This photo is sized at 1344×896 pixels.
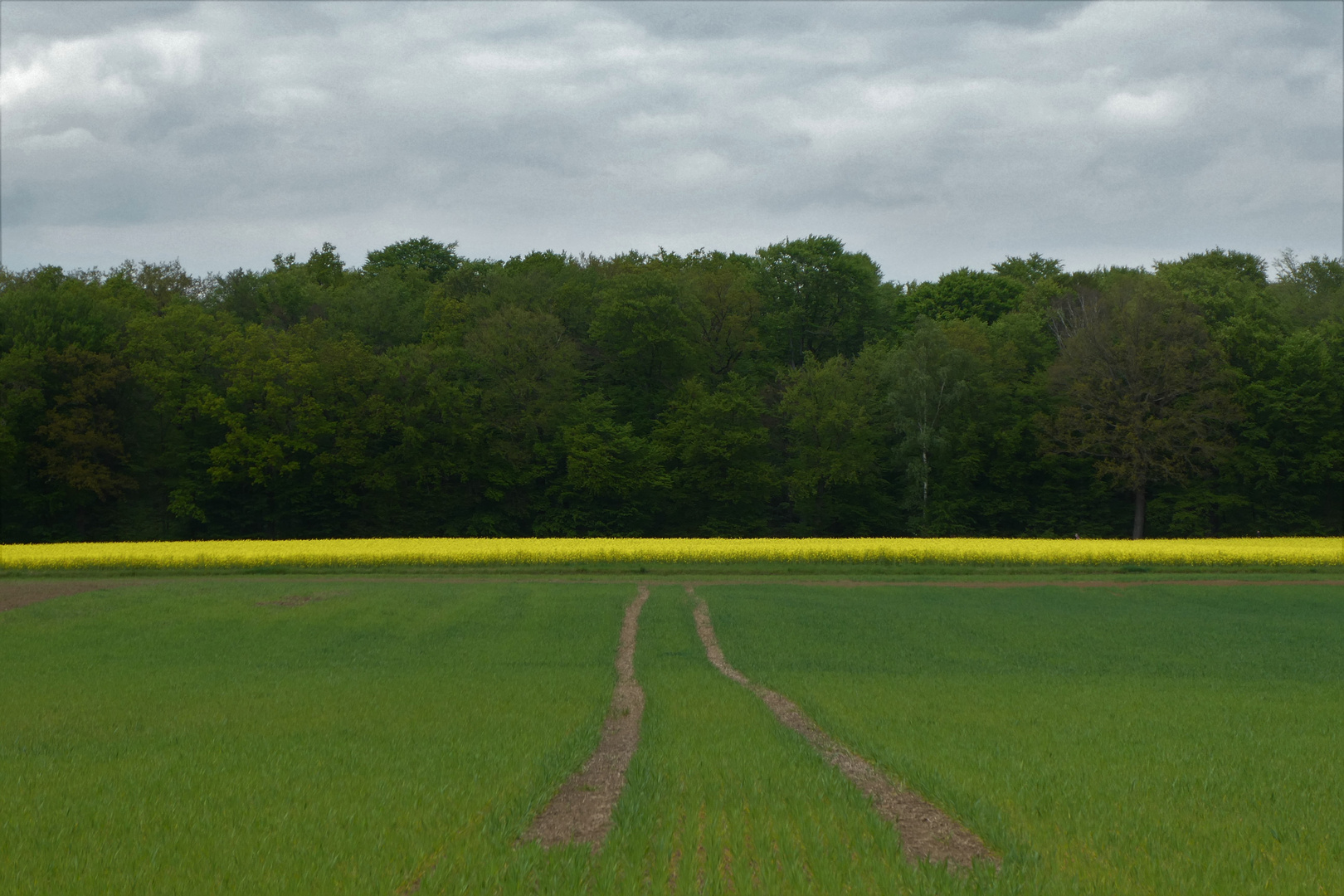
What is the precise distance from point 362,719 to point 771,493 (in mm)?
50681

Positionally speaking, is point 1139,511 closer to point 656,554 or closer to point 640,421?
point 640,421

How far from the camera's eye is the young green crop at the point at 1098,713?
788 cm

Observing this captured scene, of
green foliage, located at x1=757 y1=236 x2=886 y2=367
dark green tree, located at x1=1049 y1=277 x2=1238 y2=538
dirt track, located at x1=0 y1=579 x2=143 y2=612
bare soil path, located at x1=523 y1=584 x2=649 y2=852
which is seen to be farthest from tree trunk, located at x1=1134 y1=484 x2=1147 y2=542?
dirt track, located at x1=0 y1=579 x2=143 y2=612

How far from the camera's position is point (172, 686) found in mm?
17781

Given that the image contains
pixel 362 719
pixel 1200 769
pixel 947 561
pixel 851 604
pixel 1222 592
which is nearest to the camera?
pixel 1200 769

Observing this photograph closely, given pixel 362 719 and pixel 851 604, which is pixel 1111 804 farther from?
pixel 851 604

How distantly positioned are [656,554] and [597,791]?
29684 mm

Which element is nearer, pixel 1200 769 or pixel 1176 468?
pixel 1200 769

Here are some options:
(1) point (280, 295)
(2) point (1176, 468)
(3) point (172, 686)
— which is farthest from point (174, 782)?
(1) point (280, 295)

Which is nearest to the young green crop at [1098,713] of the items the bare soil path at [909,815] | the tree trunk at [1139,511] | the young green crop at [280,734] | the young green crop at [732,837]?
the bare soil path at [909,815]

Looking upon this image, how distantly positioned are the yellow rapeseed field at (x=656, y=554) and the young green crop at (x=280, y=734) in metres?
9.83

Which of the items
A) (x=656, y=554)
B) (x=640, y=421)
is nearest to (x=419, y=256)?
(x=640, y=421)

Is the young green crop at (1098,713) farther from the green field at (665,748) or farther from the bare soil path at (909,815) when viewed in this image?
the bare soil path at (909,815)

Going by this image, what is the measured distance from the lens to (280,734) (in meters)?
13.1
